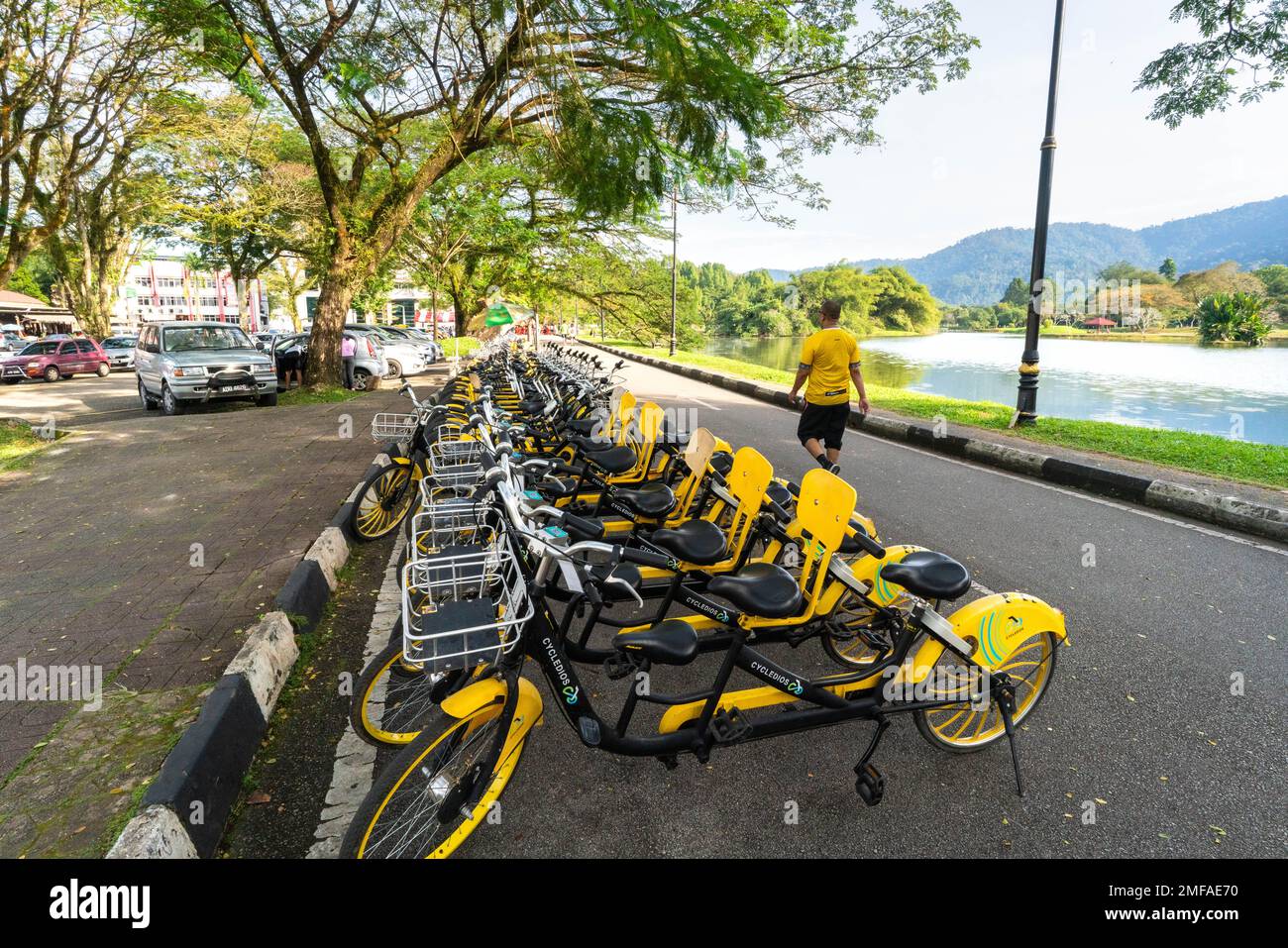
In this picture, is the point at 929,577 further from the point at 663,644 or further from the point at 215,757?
the point at 215,757

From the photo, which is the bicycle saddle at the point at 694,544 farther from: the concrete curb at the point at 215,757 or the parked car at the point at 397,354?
the parked car at the point at 397,354

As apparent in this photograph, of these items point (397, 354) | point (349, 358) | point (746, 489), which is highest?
point (397, 354)

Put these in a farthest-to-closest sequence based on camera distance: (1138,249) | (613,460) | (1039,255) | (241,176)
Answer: (1138,249) → (241,176) → (1039,255) → (613,460)

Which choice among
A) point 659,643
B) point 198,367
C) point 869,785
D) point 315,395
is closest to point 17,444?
point 198,367

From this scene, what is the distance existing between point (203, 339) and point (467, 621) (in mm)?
13578

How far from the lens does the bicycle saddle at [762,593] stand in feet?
7.47

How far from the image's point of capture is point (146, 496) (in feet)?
20.3

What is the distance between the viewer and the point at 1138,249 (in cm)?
13825

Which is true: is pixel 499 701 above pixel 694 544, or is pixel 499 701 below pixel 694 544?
below

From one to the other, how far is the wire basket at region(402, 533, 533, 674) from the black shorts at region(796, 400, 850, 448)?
4651 millimetres

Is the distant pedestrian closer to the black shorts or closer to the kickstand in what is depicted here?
the black shorts

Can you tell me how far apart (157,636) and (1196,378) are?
22.5 meters

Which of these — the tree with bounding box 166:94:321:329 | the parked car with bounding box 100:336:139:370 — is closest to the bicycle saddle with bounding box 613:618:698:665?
the tree with bounding box 166:94:321:329

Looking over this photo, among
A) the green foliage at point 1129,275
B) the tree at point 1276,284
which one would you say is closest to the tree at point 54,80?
the tree at point 1276,284
